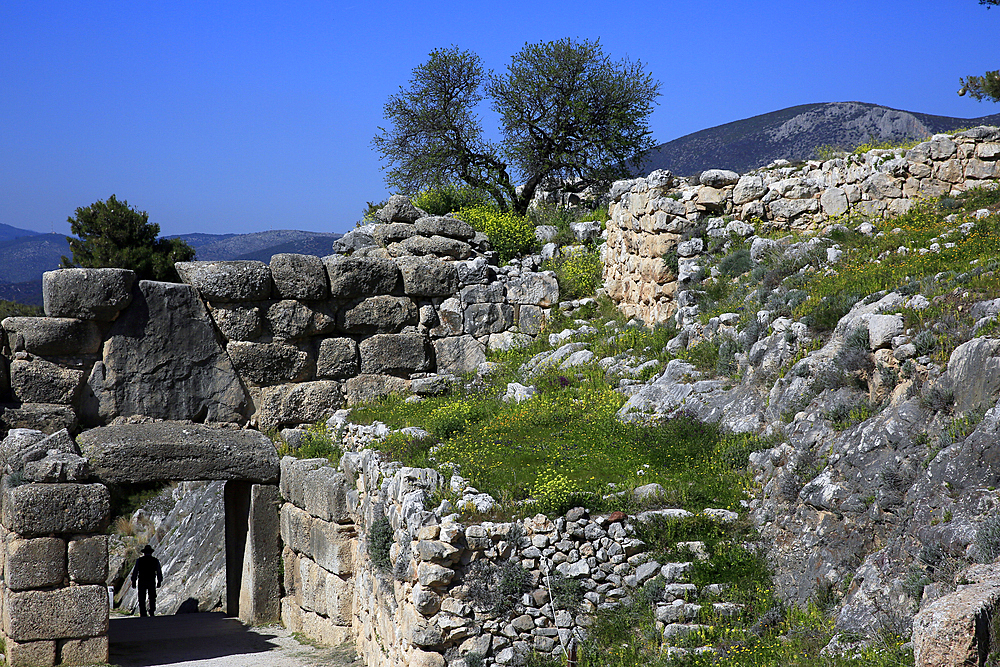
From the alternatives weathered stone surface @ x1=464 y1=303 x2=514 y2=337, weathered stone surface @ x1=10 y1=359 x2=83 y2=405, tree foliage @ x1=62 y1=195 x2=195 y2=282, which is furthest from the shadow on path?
tree foliage @ x1=62 y1=195 x2=195 y2=282

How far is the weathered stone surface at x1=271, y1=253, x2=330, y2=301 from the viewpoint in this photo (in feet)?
45.3

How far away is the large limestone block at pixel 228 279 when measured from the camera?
1334 cm

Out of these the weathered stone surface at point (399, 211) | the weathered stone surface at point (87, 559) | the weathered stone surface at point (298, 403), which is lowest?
the weathered stone surface at point (87, 559)

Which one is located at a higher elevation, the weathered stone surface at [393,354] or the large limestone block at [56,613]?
the weathered stone surface at [393,354]

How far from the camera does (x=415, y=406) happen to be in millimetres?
13523

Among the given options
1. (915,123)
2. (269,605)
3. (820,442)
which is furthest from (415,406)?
(915,123)

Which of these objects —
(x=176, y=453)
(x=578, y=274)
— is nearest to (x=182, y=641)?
(x=176, y=453)

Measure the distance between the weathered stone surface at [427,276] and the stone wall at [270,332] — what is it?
0.06 feet

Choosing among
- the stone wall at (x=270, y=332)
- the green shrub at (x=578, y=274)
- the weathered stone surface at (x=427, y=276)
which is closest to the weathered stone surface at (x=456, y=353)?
the stone wall at (x=270, y=332)

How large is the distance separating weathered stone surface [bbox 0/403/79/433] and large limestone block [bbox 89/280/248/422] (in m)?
0.49

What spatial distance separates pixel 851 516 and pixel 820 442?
3.31ft

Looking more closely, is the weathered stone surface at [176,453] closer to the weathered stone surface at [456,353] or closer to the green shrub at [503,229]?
the weathered stone surface at [456,353]

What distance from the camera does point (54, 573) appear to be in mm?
11023

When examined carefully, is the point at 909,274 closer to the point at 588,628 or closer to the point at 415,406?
the point at 588,628
